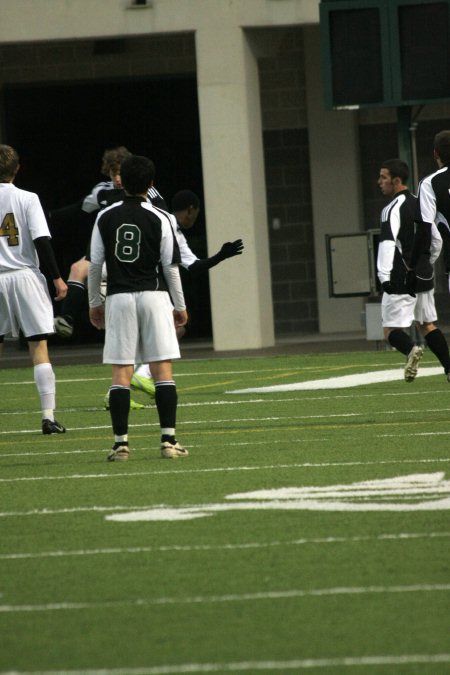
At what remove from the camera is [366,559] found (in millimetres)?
6387

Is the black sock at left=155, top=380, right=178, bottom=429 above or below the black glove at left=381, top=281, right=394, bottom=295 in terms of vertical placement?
below

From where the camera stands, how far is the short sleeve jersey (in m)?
9.98

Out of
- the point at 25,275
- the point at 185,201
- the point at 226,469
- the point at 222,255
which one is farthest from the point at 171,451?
the point at 185,201

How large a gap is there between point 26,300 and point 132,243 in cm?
219

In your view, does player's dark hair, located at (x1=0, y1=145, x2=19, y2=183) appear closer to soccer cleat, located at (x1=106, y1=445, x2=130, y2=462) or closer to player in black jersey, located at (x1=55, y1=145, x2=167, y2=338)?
player in black jersey, located at (x1=55, y1=145, x2=167, y2=338)

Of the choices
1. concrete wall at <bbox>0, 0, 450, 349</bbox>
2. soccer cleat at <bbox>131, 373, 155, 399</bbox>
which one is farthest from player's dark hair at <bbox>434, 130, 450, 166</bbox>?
concrete wall at <bbox>0, 0, 450, 349</bbox>

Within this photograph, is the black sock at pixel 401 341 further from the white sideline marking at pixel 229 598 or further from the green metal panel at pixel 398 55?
the white sideline marking at pixel 229 598

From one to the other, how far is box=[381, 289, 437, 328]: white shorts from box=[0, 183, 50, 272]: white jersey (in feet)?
14.0

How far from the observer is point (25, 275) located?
1201 cm

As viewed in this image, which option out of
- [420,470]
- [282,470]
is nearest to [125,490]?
[282,470]

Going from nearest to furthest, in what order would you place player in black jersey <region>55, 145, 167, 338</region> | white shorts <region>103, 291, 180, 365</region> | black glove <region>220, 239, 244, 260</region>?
white shorts <region>103, 291, 180, 365</region>
black glove <region>220, 239, 244, 260</region>
player in black jersey <region>55, 145, 167, 338</region>

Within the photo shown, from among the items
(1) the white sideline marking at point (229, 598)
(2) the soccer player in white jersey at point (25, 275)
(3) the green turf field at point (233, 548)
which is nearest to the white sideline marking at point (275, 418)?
(3) the green turf field at point (233, 548)

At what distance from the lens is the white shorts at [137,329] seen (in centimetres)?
992

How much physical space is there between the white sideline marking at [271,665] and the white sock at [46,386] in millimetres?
7077
